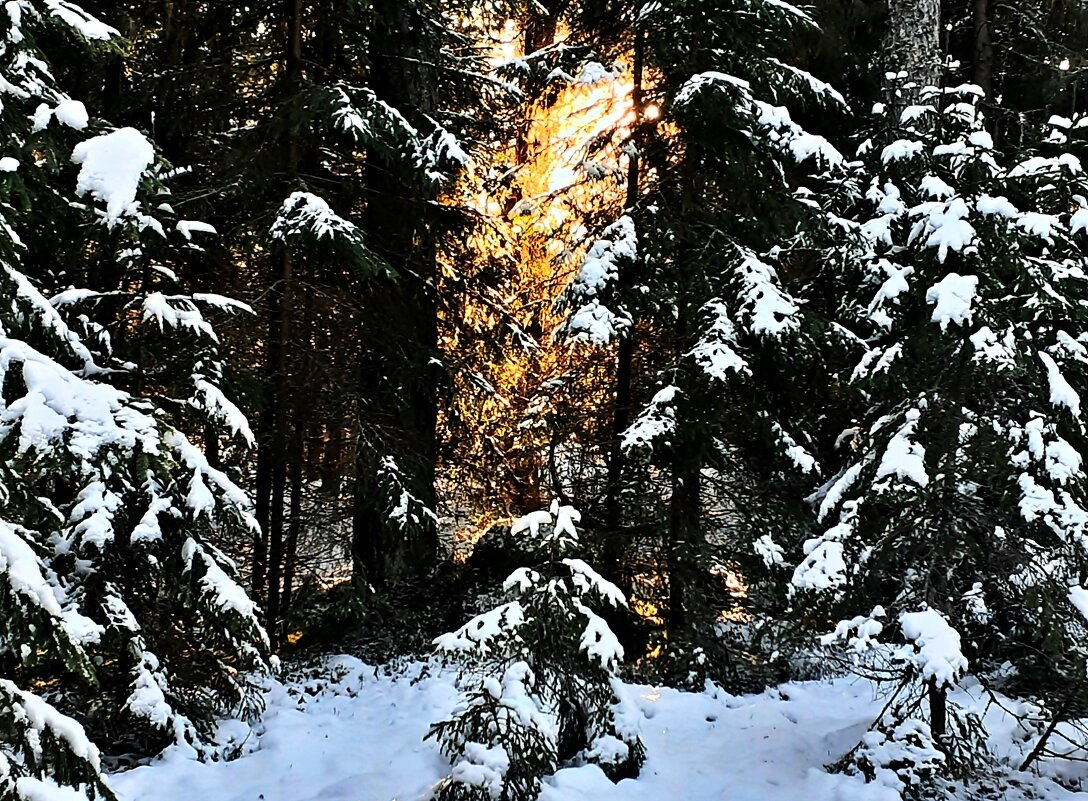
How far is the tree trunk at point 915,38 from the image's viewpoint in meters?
8.80

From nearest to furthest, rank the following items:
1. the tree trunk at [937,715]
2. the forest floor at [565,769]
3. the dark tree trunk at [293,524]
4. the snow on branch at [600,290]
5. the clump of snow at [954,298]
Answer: the clump of snow at [954,298]
the forest floor at [565,769]
the tree trunk at [937,715]
the snow on branch at [600,290]
the dark tree trunk at [293,524]

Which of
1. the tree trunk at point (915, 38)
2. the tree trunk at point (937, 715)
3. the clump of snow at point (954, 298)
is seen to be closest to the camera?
the clump of snow at point (954, 298)

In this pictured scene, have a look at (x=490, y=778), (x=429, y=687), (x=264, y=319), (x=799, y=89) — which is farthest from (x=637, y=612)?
(x=799, y=89)

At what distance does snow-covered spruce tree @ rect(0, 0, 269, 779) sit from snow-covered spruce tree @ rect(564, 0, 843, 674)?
3688mm

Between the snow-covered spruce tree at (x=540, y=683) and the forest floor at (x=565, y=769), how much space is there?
1.09ft

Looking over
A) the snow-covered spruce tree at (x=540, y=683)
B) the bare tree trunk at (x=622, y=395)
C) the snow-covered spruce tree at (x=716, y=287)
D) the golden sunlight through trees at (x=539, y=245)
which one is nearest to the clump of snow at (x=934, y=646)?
the snow-covered spruce tree at (x=540, y=683)

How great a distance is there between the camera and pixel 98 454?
4.02 m

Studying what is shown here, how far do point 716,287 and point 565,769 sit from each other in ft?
15.2

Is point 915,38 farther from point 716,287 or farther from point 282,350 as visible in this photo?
point 282,350

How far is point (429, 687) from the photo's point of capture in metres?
7.64

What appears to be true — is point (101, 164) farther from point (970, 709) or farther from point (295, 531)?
point (970, 709)

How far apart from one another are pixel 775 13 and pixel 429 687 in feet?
24.8

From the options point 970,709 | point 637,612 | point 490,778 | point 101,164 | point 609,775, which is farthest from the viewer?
point 637,612

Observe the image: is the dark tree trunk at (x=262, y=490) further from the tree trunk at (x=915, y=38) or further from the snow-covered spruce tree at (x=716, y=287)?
the tree trunk at (x=915, y=38)
